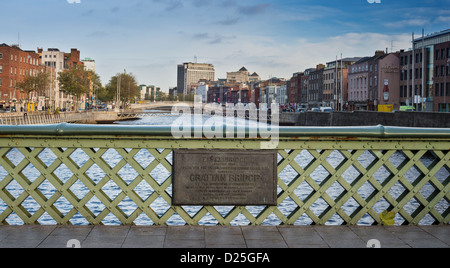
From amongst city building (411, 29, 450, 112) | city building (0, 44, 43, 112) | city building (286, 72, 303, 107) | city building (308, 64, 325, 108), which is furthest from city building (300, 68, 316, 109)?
city building (0, 44, 43, 112)

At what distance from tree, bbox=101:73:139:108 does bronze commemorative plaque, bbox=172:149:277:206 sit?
14390cm

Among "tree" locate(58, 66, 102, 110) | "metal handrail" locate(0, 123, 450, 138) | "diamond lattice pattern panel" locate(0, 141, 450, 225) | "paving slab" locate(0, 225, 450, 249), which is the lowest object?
"paving slab" locate(0, 225, 450, 249)

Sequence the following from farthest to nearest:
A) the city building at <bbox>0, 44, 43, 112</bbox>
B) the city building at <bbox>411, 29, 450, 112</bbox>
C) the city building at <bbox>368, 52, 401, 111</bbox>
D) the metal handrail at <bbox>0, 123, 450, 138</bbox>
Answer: the city building at <bbox>0, 44, 43, 112</bbox>, the city building at <bbox>368, 52, 401, 111</bbox>, the city building at <bbox>411, 29, 450, 112</bbox>, the metal handrail at <bbox>0, 123, 450, 138</bbox>

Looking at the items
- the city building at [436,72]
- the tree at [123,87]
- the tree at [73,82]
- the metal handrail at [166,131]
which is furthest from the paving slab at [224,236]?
the tree at [123,87]

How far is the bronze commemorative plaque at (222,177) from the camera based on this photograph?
6.57 metres

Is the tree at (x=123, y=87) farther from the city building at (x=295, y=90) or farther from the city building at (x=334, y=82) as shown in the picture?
the city building at (x=334, y=82)

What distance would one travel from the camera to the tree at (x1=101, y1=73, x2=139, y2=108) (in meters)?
151

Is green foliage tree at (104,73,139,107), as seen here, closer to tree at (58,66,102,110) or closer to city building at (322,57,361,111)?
tree at (58,66,102,110)

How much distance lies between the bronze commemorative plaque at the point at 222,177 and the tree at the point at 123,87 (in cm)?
14390
